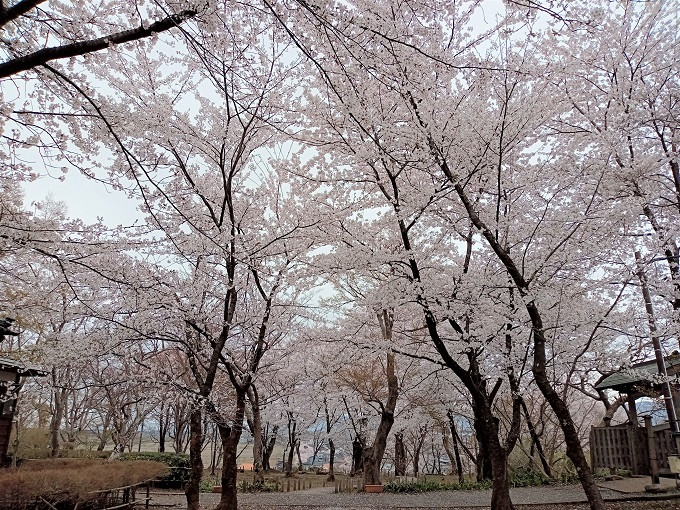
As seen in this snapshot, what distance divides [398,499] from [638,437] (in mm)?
6016

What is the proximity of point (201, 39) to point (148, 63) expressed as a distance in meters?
5.43

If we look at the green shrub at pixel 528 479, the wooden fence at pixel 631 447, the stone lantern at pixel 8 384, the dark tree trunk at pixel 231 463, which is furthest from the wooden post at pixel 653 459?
the stone lantern at pixel 8 384

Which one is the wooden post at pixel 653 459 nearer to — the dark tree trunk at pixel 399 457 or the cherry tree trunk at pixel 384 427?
the cherry tree trunk at pixel 384 427

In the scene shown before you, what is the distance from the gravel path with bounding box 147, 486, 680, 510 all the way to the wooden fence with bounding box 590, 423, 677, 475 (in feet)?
2.92

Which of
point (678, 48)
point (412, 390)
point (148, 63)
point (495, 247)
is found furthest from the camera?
point (412, 390)

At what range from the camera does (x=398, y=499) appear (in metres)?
12.1

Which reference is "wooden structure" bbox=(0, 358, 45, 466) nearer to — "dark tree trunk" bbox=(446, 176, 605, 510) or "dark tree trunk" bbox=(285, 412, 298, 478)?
"dark tree trunk" bbox=(446, 176, 605, 510)

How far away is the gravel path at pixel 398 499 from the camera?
10.4 metres

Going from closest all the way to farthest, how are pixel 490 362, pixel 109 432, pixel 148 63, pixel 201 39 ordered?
pixel 201 39 → pixel 148 63 → pixel 490 362 → pixel 109 432

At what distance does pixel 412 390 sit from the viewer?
16391mm

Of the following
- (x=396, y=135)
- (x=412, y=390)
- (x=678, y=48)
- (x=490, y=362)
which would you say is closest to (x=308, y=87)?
(x=396, y=135)

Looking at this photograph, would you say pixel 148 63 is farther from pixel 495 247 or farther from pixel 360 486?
pixel 360 486

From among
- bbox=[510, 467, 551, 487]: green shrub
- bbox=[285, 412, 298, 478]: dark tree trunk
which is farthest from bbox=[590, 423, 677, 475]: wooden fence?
bbox=[285, 412, 298, 478]: dark tree trunk

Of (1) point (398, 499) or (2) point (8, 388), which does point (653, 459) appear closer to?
(1) point (398, 499)
